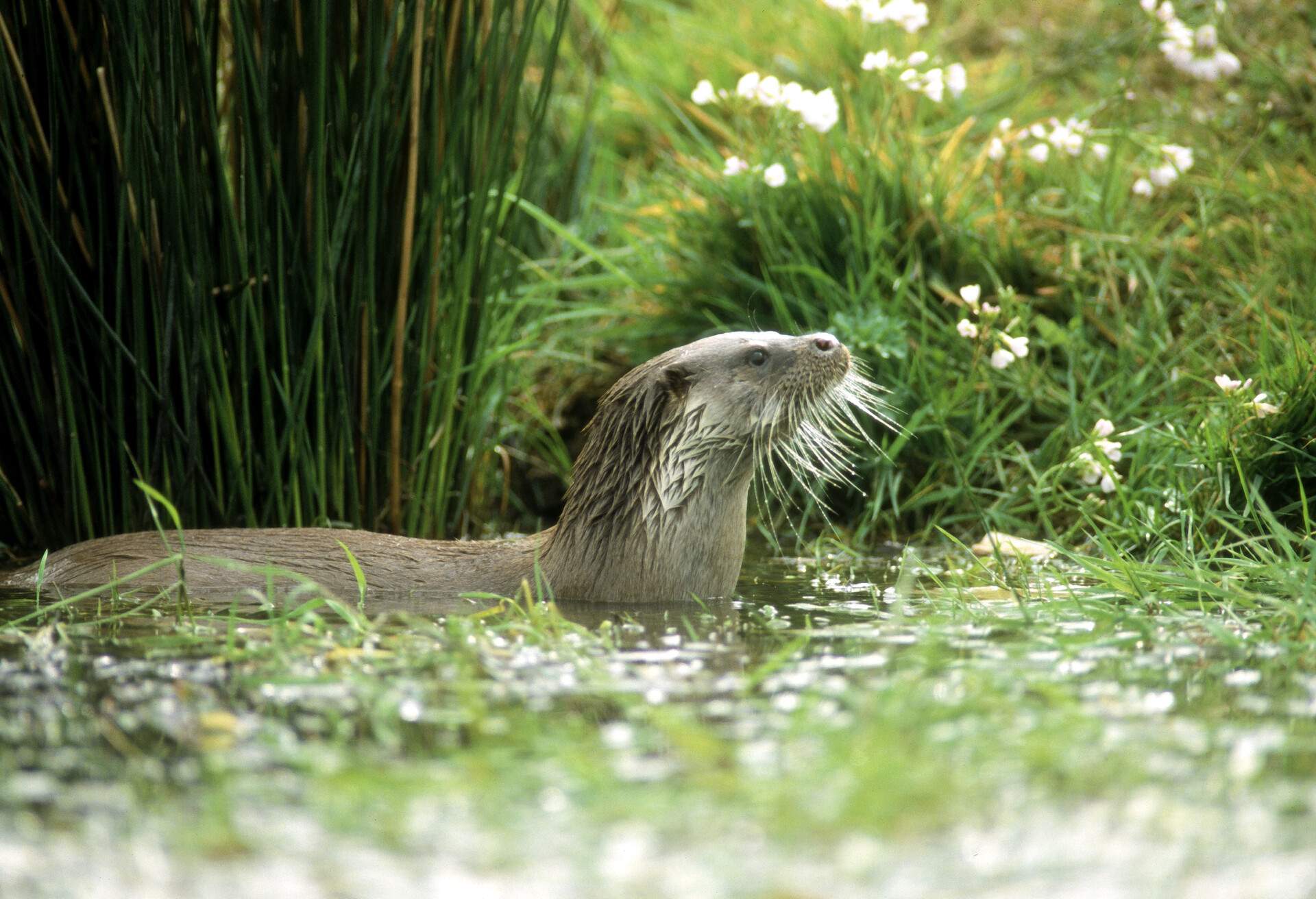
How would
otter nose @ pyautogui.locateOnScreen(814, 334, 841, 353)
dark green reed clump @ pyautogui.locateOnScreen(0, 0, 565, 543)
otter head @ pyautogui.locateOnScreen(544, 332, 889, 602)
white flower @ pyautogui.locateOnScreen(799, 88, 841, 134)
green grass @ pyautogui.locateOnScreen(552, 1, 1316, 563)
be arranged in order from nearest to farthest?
dark green reed clump @ pyautogui.locateOnScreen(0, 0, 565, 543) → otter head @ pyautogui.locateOnScreen(544, 332, 889, 602) → otter nose @ pyautogui.locateOnScreen(814, 334, 841, 353) → green grass @ pyautogui.locateOnScreen(552, 1, 1316, 563) → white flower @ pyautogui.locateOnScreen(799, 88, 841, 134)

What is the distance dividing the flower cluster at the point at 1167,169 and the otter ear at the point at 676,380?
6.22ft

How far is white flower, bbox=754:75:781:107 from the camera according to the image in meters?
4.64

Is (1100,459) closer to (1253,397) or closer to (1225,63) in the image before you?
(1253,397)

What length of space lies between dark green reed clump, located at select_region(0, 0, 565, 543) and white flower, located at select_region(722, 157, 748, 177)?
936mm

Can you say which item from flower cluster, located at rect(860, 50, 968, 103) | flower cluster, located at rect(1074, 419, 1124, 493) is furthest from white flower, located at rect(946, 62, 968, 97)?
flower cluster, located at rect(1074, 419, 1124, 493)

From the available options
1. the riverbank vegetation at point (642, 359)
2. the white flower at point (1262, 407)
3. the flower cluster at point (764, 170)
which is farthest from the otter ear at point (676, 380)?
the white flower at point (1262, 407)

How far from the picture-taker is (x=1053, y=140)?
184 inches

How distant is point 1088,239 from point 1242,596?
215 cm

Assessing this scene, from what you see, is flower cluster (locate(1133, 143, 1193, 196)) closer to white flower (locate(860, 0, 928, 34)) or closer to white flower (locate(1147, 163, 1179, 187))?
white flower (locate(1147, 163, 1179, 187))

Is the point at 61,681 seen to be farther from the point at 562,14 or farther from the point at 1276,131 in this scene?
the point at 1276,131

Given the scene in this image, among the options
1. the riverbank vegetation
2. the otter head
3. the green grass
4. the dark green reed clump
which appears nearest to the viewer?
the riverbank vegetation

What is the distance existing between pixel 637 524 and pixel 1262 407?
4.94 ft

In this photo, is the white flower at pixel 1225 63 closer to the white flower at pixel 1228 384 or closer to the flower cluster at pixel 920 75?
the flower cluster at pixel 920 75

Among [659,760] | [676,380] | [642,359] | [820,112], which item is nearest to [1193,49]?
[820,112]
